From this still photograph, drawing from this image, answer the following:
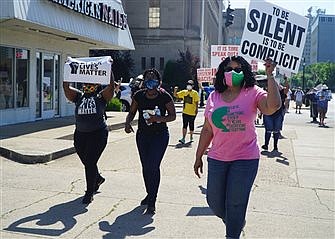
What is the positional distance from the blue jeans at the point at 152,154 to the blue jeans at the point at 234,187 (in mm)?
2142

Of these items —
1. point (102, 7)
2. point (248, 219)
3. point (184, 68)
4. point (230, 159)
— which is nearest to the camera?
point (230, 159)

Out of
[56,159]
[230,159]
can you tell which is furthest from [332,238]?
[56,159]

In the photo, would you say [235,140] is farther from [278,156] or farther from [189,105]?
[189,105]

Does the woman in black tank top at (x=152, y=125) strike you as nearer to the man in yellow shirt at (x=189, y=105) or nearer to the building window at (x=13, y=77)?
the man in yellow shirt at (x=189, y=105)

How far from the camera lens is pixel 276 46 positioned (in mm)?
7945

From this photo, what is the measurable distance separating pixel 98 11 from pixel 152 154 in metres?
13.2

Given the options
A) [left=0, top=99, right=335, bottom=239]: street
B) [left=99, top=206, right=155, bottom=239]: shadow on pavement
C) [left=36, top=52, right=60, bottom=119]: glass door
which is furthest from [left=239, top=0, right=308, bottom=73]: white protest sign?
[left=36, top=52, right=60, bottom=119]: glass door

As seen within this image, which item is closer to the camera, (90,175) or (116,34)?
(90,175)

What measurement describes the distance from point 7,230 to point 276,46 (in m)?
4.90

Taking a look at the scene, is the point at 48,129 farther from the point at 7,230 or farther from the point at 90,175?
the point at 7,230

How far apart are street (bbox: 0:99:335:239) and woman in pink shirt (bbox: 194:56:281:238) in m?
1.20

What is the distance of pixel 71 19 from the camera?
55.0ft

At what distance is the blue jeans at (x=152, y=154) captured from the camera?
6578 millimetres

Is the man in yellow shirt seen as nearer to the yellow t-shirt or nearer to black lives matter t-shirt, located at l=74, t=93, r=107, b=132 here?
Answer: the yellow t-shirt
